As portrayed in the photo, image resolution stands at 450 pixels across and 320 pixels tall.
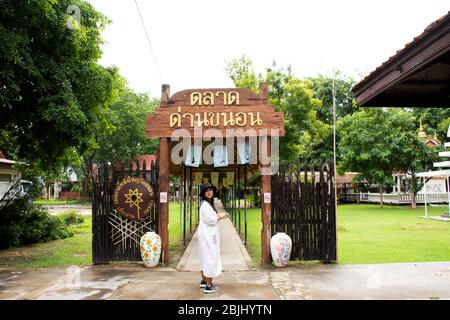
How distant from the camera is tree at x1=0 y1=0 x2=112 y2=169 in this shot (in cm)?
820

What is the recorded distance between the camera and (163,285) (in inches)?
278

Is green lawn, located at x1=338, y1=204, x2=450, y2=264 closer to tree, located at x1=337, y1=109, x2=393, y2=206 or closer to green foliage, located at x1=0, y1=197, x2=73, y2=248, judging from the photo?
green foliage, located at x1=0, y1=197, x2=73, y2=248

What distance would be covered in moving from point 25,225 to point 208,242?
8.87 metres

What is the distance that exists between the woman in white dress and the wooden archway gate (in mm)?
2400

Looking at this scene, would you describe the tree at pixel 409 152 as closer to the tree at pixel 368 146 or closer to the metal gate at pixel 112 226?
the tree at pixel 368 146

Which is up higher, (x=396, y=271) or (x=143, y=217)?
(x=143, y=217)

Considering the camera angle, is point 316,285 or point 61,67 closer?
point 316,285

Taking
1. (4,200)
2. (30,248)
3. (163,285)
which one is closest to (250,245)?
(163,285)

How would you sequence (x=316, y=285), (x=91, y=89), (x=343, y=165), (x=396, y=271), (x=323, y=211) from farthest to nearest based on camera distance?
(x=343, y=165) < (x=91, y=89) < (x=323, y=211) < (x=396, y=271) < (x=316, y=285)

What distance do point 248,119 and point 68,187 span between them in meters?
59.3

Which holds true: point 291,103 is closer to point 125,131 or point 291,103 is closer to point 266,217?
point 266,217

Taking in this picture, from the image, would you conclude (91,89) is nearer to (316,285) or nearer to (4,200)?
(4,200)

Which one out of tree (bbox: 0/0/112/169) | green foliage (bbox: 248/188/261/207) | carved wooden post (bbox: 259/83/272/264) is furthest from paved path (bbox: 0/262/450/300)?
green foliage (bbox: 248/188/261/207)
